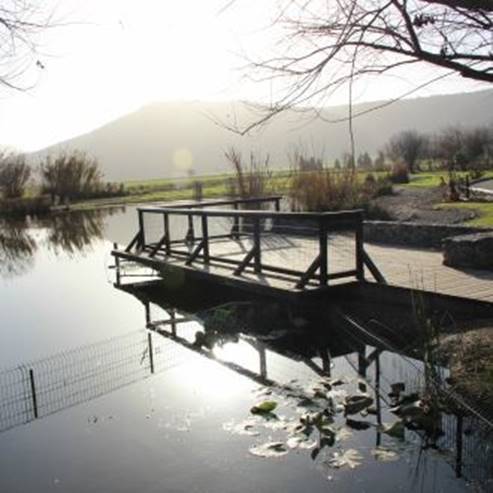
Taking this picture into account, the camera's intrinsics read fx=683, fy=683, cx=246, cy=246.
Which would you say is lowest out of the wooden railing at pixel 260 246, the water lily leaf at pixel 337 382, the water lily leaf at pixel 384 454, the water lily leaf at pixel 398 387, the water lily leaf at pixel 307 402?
the water lily leaf at pixel 384 454

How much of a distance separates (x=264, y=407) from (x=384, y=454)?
1.33 m

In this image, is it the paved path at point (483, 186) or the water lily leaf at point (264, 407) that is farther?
the paved path at point (483, 186)

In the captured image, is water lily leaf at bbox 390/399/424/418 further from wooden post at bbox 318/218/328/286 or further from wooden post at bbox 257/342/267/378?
wooden post at bbox 318/218/328/286

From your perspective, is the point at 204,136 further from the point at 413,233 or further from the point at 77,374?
the point at 77,374

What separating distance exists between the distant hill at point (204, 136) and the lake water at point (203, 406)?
9704 centimetres

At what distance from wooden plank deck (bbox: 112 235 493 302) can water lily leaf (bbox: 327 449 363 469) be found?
268cm

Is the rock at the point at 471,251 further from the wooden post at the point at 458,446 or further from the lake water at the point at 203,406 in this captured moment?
the wooden post at the point at 458,446

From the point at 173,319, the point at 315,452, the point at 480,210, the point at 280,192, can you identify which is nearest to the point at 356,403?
the point at 315,452

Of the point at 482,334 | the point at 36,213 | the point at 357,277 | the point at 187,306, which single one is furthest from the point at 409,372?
the point at 36,213

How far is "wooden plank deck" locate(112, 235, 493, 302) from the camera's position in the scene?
25.1ft

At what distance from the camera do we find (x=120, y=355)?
809 cm

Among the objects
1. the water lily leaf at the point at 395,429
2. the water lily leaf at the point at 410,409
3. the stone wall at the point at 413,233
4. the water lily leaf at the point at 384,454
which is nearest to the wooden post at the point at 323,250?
the water lily leaf at the point at 410,409

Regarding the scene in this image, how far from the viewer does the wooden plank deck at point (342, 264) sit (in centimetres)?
765

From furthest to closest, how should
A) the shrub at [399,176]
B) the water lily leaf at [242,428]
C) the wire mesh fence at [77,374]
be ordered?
the shrub at [399,176]
the wire mesh fence at [77,374]
the water lily leaf at [242,428]
